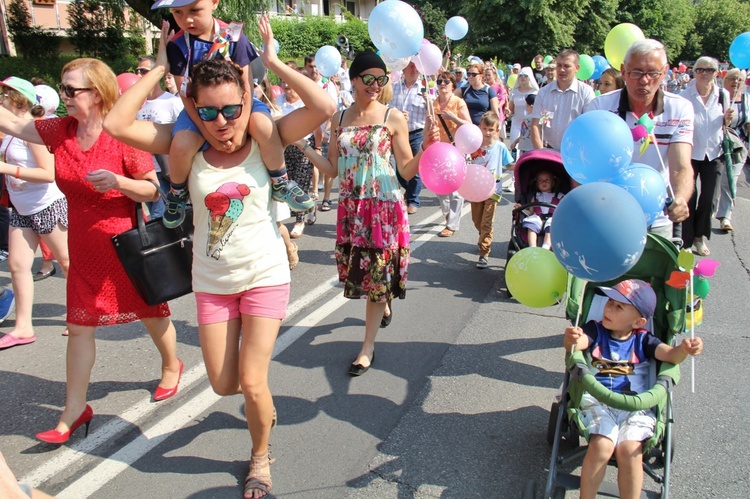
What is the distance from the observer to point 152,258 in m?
3.45

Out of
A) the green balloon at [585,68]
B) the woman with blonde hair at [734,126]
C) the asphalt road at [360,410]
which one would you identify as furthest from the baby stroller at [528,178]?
the green balloon at [585,68]

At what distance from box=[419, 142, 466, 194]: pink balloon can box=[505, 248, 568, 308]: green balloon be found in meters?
1.10

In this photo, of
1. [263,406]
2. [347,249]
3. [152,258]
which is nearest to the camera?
[263,406]

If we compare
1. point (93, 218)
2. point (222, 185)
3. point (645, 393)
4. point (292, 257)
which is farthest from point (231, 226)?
point (292, 257)

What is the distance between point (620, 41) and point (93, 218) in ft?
13.8

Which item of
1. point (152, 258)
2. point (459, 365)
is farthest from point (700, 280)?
point (152, 258)

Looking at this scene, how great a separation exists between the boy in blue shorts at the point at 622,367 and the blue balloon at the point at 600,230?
0.42 m

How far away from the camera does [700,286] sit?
2793 millimetres

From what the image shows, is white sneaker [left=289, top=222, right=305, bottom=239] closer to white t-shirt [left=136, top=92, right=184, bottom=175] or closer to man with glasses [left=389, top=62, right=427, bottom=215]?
man with glasses [left=389, top=62, right=427, bottom=215]

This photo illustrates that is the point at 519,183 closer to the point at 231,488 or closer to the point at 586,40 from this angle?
the point at 231,488

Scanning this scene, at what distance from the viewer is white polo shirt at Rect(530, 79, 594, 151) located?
650 cm

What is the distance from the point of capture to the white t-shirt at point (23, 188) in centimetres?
490

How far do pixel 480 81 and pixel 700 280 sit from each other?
299 inches

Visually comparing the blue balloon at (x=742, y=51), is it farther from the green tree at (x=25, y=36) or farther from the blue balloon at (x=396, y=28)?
the green tree at (x=25, y=36)
